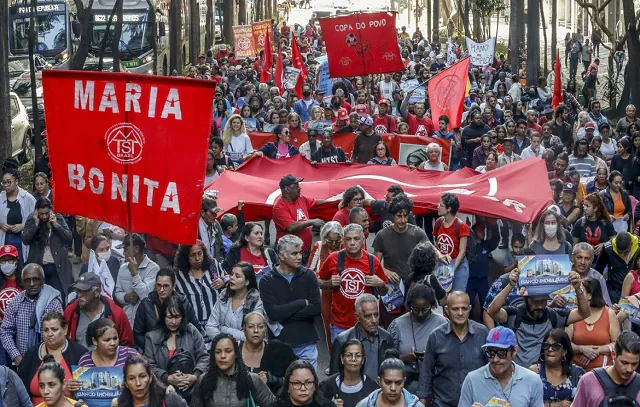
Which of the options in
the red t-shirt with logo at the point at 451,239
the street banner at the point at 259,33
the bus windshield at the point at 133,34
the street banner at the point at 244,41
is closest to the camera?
the red t-shirt with logo at the point at 451,239

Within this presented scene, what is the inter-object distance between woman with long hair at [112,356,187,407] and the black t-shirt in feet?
18.4

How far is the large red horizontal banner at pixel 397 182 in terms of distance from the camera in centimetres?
1238

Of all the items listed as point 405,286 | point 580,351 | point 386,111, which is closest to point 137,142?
point 405,286

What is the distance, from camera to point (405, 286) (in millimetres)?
9648

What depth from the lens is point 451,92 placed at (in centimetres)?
1773

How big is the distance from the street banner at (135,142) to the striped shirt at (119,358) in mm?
902

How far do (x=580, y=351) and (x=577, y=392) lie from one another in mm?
1421

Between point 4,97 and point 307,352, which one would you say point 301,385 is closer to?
point 307,352

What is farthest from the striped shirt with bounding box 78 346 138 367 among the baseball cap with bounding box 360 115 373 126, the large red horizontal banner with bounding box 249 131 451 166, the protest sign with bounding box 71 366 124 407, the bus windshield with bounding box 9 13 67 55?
the bus windshield with bounding box 9 13 67 55

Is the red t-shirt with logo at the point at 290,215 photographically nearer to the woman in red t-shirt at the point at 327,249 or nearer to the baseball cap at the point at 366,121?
the woman in red t-shirt at the point at 327,249

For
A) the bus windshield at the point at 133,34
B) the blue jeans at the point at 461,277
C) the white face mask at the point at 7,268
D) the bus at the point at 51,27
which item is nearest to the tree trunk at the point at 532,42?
the bus at the point at 51,27

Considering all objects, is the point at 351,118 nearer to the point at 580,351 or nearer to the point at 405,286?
the point at 405,286

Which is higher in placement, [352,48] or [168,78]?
[168,78]

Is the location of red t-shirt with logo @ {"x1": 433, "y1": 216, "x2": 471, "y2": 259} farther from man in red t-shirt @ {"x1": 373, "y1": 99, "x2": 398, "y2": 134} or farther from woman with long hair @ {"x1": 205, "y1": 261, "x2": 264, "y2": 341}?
man in red t-shirt @ {"x1": 373, "y1": 99, "x2": 398, "y2": 134}
